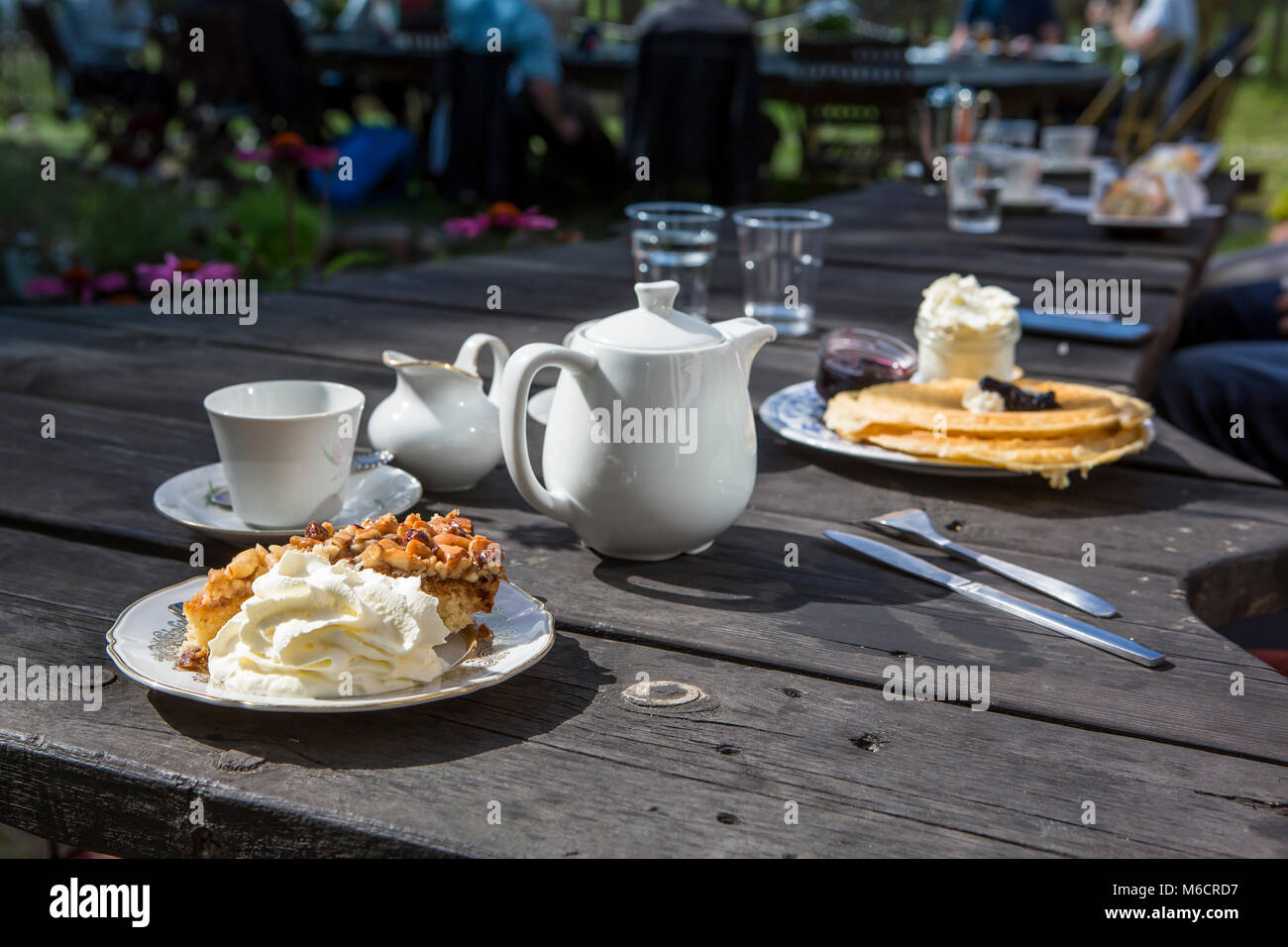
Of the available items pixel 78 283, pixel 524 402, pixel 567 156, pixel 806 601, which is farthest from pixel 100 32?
pixel 806 601

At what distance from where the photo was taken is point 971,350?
55.2 inches

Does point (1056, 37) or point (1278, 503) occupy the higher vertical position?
point (1056, 37)

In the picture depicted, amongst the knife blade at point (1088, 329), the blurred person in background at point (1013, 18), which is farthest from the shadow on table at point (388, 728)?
the blurred person in background at point (1013, 18)

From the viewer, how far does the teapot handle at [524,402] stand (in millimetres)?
908

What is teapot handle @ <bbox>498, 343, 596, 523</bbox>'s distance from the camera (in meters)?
0.91

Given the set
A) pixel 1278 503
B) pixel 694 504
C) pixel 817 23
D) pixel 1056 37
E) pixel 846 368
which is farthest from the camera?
pixel 1056 37

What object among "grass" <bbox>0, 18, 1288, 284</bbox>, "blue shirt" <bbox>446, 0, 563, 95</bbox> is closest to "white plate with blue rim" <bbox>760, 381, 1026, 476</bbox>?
"grass" <bbox>0, 18, 1288, 284</bbox>

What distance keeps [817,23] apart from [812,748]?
23.3 feet

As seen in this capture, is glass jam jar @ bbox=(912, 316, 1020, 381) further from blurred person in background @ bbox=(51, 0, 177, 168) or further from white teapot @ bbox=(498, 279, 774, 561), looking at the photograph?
blurred person in background @ bbox=(51, 0, 177, 168)

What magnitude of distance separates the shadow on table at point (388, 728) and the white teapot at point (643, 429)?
0.20 m

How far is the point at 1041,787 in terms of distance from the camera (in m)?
0.69

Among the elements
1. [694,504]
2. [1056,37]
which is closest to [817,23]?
[1056,37]

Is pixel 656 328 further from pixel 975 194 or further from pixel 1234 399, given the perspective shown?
pixel 975 194
